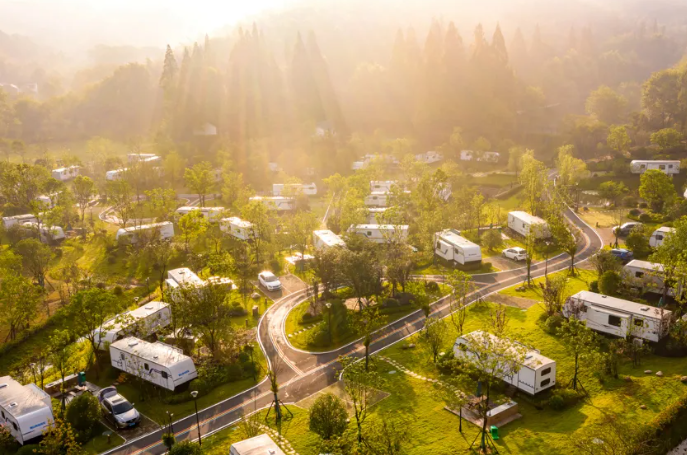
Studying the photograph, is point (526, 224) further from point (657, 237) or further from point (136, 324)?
point (136, 324)

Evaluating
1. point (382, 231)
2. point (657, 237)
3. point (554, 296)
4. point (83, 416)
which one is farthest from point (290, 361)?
point (657, 237)

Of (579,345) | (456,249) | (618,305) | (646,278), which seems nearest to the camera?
(579,345)

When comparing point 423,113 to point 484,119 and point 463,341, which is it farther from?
point 463,341

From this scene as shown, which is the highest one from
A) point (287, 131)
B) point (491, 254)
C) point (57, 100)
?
point (57, 100)

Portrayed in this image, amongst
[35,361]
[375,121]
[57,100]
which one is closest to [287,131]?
[375,121]

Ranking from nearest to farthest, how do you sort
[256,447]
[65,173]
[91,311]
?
[256,447] < [91,311] < [65,173]

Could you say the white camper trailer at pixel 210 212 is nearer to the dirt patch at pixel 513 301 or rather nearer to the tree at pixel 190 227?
the tree at pixel 190 227

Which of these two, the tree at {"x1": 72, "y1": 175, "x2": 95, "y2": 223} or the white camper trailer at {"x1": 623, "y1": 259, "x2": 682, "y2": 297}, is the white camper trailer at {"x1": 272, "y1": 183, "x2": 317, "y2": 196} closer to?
the tree at {"x1": 72, "y1": 175, "x2": 95, "y2": 223}
